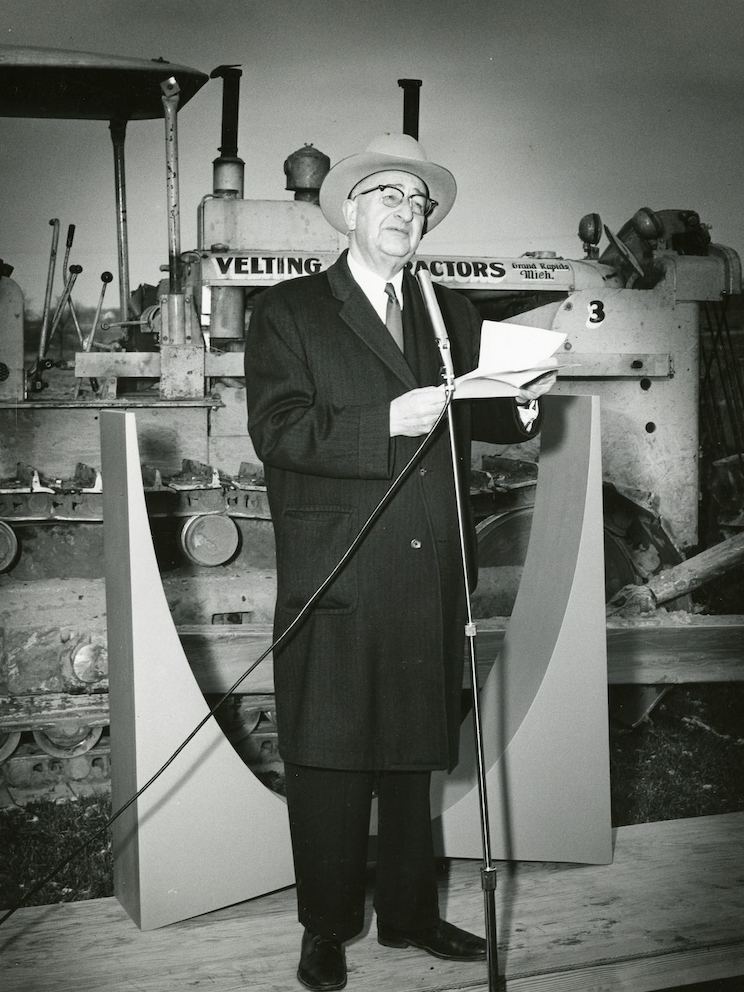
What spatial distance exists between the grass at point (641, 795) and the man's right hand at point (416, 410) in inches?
67.9

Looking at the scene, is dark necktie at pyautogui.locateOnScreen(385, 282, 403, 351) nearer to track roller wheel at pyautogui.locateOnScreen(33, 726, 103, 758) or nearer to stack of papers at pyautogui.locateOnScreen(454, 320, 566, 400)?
stack of papers at pyautogui.locateOnScreen(454, 320, 566, 400)

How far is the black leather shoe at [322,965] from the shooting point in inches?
87.0

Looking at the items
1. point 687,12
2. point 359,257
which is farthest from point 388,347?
point 687,12

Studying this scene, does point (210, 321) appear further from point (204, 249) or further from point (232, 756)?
point (232, 756)

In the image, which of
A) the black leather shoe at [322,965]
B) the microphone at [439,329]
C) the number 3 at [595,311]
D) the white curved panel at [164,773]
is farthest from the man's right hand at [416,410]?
the number 3 at [595,311]

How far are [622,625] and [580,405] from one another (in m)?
1.86

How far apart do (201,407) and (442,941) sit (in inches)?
109

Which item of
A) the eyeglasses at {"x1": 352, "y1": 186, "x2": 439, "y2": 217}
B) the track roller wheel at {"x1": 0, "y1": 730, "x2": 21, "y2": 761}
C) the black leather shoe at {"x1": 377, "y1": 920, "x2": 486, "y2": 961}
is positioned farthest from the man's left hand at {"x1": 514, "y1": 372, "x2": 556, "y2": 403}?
the track roller wheel at {"x1": 0, "y1": 730, "x2": 21, "y2": 761}

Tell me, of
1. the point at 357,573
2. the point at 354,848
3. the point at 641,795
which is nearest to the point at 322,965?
the point at 354,848

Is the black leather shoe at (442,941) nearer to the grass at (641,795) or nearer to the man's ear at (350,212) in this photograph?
the grass at (641,795)

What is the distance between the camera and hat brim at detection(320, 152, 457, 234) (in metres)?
2.23

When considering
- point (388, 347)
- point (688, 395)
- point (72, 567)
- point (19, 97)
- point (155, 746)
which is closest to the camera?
point (388, 347)

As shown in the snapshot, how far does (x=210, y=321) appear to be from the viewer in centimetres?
464

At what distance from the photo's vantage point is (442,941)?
232 cm
